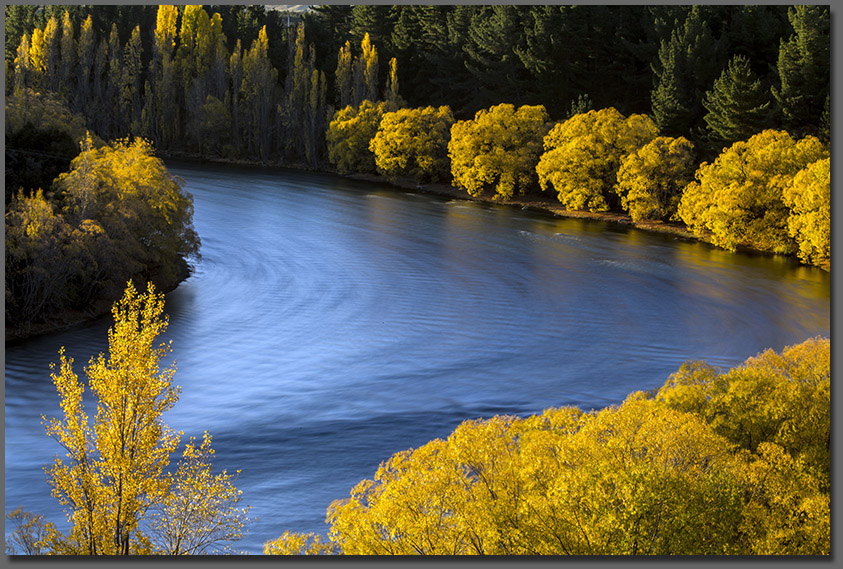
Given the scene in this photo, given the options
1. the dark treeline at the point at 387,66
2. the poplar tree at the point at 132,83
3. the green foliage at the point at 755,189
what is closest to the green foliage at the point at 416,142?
the dark treeline at the point at 387,66

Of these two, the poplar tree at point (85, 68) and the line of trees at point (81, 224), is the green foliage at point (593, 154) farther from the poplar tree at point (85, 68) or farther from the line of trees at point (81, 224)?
the poplar tree at point (85, 68)

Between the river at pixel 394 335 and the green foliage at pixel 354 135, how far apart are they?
97.4 feet

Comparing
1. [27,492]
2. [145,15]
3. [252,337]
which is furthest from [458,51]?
[27,492]

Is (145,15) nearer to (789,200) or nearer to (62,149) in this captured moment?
(62,149)

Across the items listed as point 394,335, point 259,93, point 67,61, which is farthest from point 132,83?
point 394,335

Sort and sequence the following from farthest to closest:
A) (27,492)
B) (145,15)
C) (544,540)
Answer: (145,15)
(27,492)
(544,540)

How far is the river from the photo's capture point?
84.9ft

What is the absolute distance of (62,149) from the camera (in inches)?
1730

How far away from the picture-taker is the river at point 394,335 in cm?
2588

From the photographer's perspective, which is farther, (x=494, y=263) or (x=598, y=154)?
(x=598, y=154)

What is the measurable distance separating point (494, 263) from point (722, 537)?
35.8 metres

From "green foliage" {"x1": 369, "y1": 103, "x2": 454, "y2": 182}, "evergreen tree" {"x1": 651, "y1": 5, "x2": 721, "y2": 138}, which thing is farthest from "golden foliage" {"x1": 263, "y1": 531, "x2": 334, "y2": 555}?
"green foliage" {"x1": 369, "y1": 103, "x2": 454, "y2": 182}

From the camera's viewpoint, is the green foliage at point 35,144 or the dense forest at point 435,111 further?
the dense forest at point 435,111

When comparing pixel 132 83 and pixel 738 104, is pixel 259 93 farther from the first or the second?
pixel 738 104
